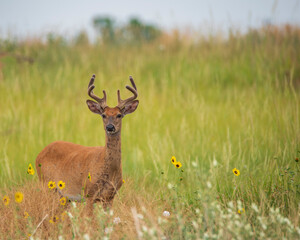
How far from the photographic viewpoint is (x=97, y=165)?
4.40 meters

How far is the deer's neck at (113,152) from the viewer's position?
4324mm

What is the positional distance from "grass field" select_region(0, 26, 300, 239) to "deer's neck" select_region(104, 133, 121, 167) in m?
0.46

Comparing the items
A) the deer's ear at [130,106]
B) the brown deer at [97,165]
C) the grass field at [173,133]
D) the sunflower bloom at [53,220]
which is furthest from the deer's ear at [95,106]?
the sunflower bloom at [53,220]

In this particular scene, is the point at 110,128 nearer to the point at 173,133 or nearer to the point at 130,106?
the point at 130,106

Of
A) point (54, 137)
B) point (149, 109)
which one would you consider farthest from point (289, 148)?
point (54, 137)

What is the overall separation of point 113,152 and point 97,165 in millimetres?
233

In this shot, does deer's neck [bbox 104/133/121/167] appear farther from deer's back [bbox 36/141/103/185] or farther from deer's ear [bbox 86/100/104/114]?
deer's ear [bbox 86/100/104/114]

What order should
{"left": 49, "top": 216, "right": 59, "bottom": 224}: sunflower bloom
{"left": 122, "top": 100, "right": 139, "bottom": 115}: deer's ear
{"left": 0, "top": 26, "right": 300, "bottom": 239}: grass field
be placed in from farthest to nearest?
{"left": 122, "top": 100, "right": 139, "bottom": 115}: deer's ear < {"left": 49, "top": 216, "right": 59, "bottom": 224}: sunflower bloom < {"left": 0, "top": 26, "right": 300, "bottom": 239}: grass field

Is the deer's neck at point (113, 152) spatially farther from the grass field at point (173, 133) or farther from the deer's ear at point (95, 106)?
the grass field at point (173, 133)

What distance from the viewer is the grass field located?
3.76m

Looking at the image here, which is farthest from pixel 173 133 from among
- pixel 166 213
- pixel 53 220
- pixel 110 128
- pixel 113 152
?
pixel 53 220

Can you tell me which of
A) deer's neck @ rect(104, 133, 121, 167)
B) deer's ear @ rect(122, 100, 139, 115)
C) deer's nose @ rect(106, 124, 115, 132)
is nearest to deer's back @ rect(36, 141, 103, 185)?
deer's neck @ rect(104, 133, 121, 167)

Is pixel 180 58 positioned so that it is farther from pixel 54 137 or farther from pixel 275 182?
pixel 275 182

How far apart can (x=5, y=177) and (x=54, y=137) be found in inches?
50.0
